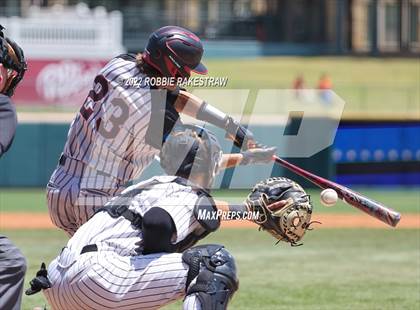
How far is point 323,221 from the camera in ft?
48.5

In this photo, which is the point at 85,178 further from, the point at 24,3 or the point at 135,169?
the point at 24,3

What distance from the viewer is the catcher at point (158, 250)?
427cm

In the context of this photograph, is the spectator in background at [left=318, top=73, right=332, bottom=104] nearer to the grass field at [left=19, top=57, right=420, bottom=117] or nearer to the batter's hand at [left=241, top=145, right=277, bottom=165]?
the grass field at [left=19, top=57, right=420, bottom=117]

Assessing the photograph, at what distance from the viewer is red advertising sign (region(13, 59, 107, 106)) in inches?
1035

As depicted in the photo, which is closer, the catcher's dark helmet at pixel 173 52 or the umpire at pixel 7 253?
the umpire at pixel 7 253

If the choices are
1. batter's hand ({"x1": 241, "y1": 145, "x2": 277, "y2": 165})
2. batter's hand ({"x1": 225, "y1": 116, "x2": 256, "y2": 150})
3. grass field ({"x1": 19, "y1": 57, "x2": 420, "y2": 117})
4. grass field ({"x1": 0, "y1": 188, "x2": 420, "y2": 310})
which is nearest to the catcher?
batter's hand ({"x1": 241, "y1": 145, "x2": 277, "y2": 165})

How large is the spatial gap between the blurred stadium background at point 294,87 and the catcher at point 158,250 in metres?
2.38

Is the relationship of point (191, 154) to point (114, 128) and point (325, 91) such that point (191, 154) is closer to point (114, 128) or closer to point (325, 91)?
point (114, 128)

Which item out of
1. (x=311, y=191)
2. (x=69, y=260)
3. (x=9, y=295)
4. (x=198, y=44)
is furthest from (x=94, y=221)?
(x=311, y=191)

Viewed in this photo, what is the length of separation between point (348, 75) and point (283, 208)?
2895cm

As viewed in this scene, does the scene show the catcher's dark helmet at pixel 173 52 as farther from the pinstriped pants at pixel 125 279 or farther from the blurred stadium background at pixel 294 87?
the blurred stadium background at pixel 294 87

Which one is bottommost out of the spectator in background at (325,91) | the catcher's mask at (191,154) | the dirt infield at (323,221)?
the spectator in background at (325,91)

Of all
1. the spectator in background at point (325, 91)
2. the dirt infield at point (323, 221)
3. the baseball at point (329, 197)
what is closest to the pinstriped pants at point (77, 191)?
the baseball at point (329, 197)

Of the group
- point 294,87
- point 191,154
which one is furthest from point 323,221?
point 294,87
